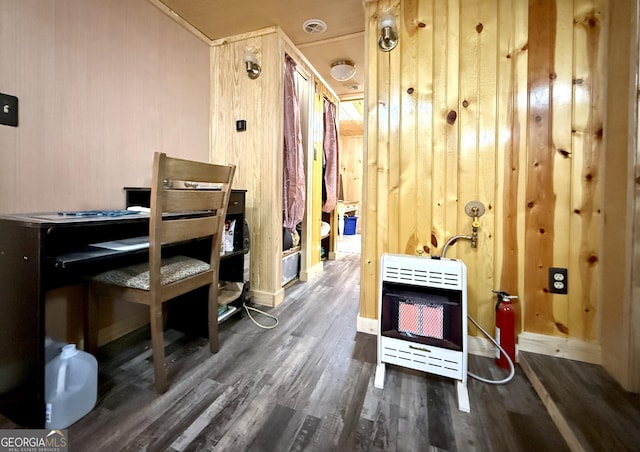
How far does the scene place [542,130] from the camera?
1.37m

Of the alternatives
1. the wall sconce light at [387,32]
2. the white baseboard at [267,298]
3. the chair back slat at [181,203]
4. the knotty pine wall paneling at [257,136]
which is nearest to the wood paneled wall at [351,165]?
the knotty pine wall paneling at [257,136]

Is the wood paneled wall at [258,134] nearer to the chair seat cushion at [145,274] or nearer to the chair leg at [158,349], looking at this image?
the chair seat cushion at [145,274]

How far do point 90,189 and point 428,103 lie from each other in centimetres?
197

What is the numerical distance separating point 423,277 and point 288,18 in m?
2.04

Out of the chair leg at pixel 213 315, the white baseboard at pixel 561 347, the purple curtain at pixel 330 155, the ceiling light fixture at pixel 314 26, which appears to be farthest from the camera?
the purple curtain at pixel 330 155

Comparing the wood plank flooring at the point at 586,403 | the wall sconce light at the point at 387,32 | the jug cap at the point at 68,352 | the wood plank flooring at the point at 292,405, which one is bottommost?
the wood plank flooring at the point at 292,405

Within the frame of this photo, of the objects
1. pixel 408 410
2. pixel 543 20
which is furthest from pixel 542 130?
pixel 408 410

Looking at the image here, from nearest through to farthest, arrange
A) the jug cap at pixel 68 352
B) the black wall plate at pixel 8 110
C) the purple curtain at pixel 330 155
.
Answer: the jug cap at pixel 68 352, the black wall plate at pixel 8 110, the purple curtain at pixel 330 155

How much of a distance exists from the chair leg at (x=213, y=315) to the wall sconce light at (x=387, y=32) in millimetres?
1716

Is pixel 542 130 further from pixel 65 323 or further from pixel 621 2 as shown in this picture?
pixel 65 323

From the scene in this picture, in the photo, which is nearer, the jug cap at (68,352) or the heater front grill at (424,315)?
the jug cap at (68,352)

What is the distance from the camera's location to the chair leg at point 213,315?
4.77 feet

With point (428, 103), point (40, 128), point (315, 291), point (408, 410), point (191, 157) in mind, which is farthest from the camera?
point (315, 291)

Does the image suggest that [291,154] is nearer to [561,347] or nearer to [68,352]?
[68,352]
